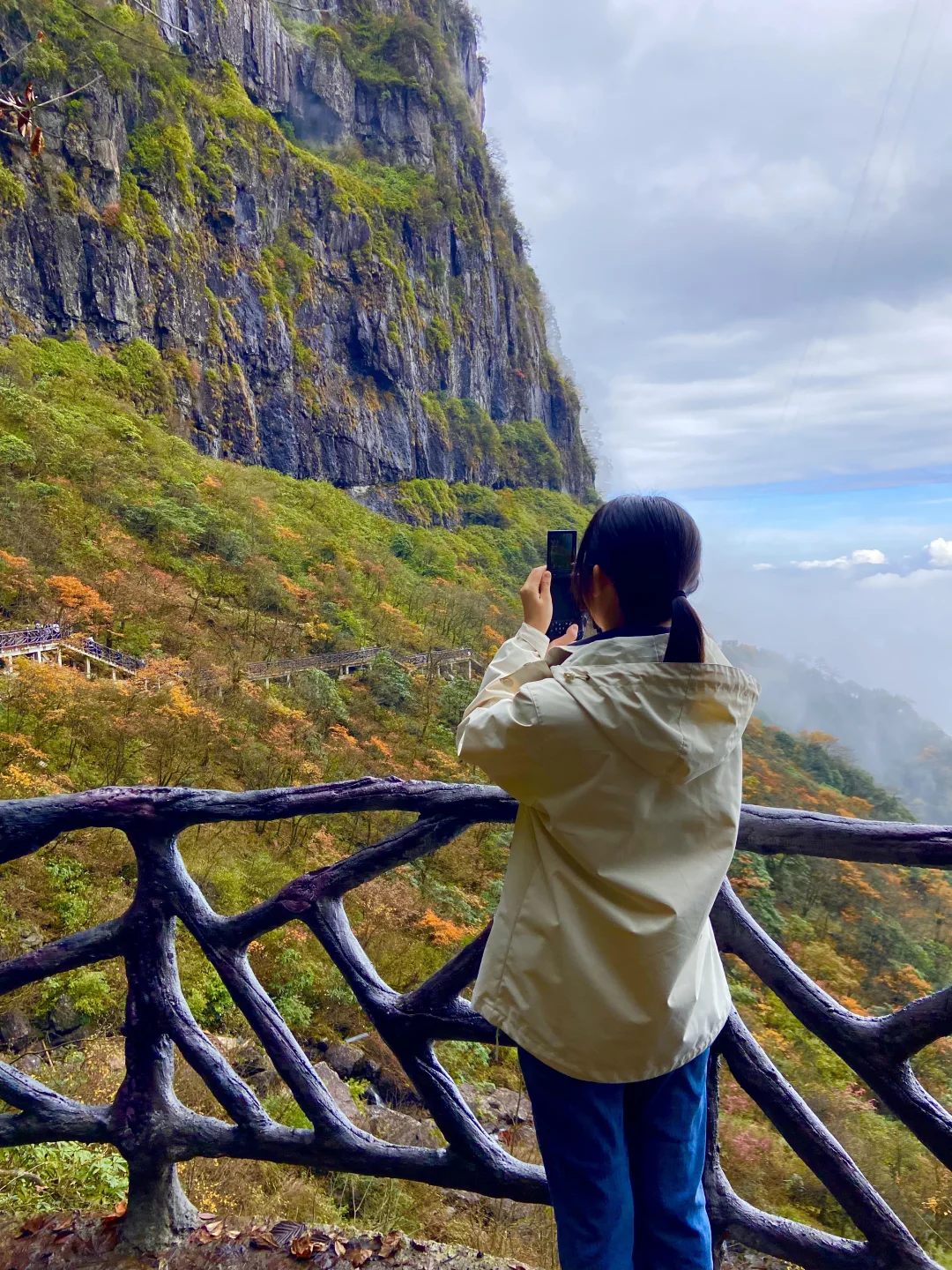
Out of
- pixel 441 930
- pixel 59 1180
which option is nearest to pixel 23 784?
pixel 441 930

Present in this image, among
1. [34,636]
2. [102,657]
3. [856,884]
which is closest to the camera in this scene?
[34,636]

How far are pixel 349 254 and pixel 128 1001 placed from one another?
113 feet

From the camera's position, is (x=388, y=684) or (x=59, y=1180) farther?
(x=388, y=684)

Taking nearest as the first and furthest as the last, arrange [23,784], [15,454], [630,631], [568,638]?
[630,631] < [568,638] < [23,784] < [15,454]

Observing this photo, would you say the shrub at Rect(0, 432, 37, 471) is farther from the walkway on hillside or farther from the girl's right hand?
the girl's right hand

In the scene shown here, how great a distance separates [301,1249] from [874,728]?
47.4 meters

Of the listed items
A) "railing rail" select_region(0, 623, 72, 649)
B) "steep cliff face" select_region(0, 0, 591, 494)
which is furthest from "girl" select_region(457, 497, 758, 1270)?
"steep cliff face" select_region(0, 0, 591, 494)

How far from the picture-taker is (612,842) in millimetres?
968

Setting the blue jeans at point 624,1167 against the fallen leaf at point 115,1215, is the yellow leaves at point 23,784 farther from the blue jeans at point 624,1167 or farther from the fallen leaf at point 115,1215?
the blue jeans at point 624,1167

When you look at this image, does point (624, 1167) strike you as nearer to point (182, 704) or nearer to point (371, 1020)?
point (371, 1020)

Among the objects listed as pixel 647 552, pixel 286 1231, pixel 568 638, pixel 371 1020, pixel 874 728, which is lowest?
pixel 874 728

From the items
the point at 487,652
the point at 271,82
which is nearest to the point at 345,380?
the point at 271,82

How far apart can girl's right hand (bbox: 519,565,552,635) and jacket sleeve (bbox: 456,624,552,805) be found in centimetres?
11

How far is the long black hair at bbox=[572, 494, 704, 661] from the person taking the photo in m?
1.03
